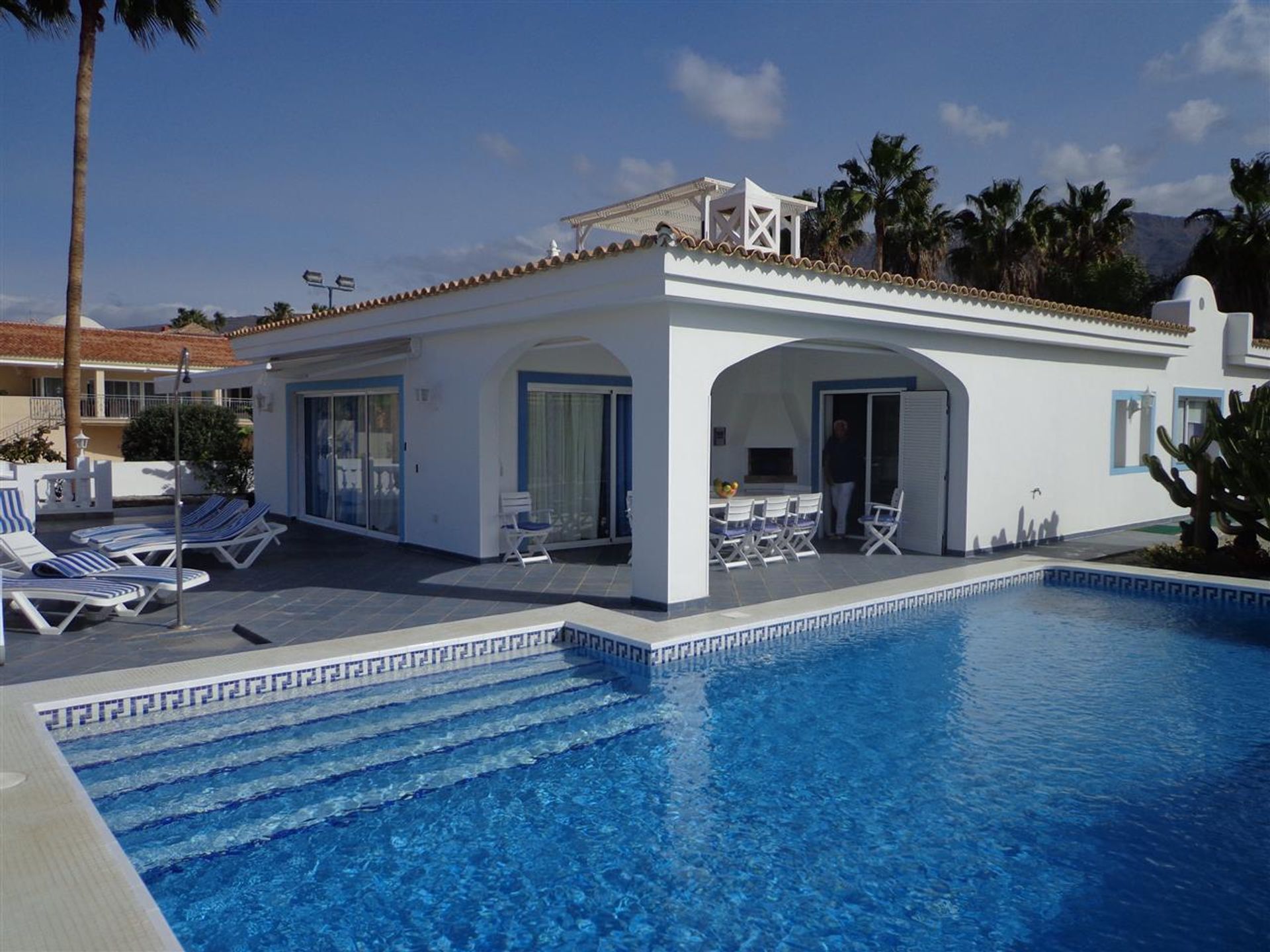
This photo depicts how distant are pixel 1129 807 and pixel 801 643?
4.43 metres

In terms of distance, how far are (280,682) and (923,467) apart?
11.3 metres

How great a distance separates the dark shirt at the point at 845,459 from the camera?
17562 millimetres

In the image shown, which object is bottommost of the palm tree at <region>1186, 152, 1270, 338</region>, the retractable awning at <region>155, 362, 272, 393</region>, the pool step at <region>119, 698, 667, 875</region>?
the pool step at <region>119, 698, 667, 875</region>

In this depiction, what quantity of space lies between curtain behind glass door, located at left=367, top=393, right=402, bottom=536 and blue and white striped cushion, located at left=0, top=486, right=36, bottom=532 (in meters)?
5.81

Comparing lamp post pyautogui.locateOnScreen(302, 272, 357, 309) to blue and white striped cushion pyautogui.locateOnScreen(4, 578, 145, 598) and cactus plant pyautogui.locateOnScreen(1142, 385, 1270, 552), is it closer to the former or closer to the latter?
blue and white striped cushion pyautogui.locateOnScreen(4, 578, 145, 598)

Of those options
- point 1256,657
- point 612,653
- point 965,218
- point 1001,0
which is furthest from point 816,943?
point 965,218

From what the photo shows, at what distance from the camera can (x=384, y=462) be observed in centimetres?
1697

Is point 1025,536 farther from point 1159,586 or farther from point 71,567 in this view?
point 71,567

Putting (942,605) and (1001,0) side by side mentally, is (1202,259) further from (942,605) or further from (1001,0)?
(942,605)

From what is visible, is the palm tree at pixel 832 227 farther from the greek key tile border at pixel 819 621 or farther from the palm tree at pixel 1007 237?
the greek key tile border at pixel 819 621

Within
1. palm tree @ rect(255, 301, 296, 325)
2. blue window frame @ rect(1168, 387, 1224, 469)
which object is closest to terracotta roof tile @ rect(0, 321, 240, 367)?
palm tree @ rect(255, 301, 296, 325)

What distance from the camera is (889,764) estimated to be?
708cm

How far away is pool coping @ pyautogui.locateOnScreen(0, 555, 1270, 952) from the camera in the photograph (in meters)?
4.21

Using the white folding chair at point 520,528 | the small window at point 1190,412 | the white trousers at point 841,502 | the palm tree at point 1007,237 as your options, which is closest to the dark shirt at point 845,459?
the white trousers at point 841,502
